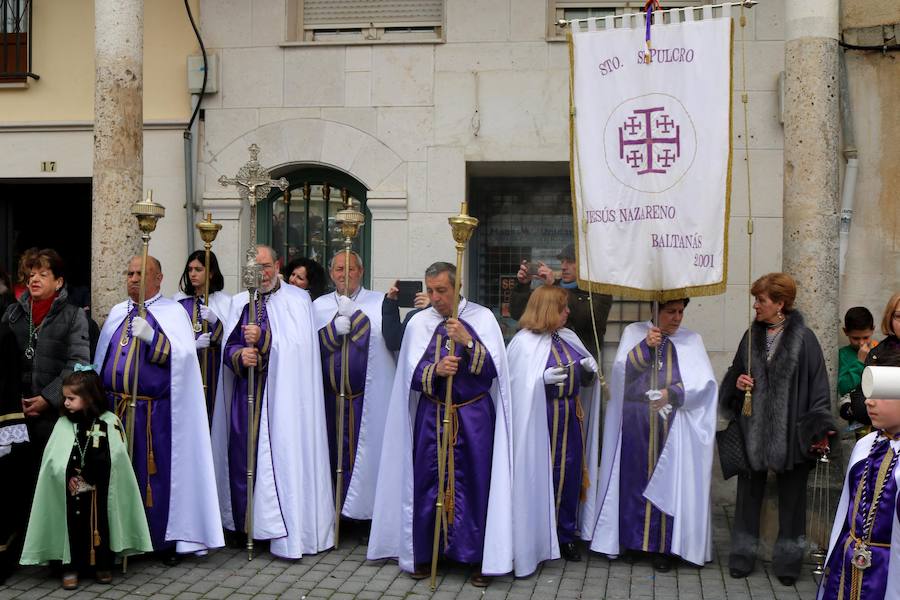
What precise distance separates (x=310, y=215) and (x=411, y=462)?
3.96 metres

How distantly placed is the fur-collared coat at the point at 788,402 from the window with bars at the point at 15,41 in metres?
7.16

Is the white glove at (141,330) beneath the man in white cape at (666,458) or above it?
above

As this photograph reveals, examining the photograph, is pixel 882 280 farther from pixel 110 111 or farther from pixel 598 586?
pixel 110 111

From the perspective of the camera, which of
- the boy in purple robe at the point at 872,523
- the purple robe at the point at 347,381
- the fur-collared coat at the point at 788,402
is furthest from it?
the purple robe at the point at 347,381

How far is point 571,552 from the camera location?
6.53 m

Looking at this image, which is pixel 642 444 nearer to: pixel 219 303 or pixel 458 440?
pixel 458 440

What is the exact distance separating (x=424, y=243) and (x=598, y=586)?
13.0 feet

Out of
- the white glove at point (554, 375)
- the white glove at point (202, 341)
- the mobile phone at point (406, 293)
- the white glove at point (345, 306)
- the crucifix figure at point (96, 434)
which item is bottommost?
the crucifix figure at point (96, 434)

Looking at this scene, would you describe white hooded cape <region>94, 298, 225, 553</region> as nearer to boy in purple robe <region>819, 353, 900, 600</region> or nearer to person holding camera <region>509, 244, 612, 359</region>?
person holding camera <region>509, 244, 612, 359</region>

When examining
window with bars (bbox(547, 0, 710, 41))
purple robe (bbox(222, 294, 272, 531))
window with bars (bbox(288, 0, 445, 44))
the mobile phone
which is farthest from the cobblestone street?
window with bars (bbox(288, 0, 445, 44))

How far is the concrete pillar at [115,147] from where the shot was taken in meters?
7.41

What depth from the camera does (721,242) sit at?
626 centimetres

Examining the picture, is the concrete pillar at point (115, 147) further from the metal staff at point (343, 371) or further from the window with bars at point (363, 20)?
the window with bars at point (363, 20)

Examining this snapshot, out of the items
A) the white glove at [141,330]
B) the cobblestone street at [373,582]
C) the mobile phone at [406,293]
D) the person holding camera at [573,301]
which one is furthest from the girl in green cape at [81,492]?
the person holding camera at [573,301]
